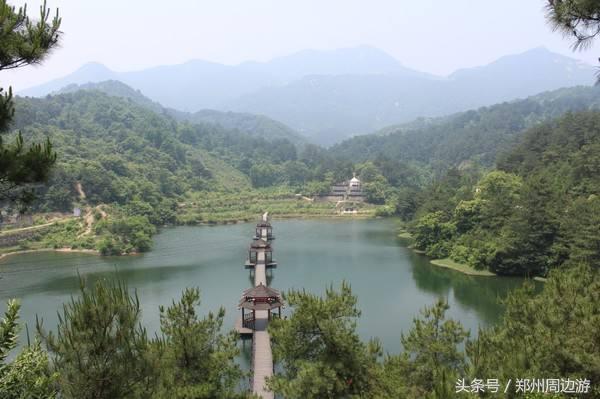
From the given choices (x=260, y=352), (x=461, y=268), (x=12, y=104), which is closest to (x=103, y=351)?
(x=12, y=104)

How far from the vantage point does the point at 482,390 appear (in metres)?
8.10

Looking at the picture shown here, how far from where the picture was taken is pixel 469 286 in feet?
97.1

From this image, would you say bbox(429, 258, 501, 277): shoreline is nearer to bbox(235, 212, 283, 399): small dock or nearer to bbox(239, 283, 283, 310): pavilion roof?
bbox(235, 212, 283, 399): small dock

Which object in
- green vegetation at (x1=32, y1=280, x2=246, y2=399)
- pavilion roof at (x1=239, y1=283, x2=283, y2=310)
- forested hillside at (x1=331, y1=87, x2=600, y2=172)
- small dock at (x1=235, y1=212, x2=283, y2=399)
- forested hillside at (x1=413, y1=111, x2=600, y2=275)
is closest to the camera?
green vegetation at (x1=32, y1=280, x2=246, y2=399)

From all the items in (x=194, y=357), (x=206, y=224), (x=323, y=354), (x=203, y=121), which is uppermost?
(x=203, y=121)

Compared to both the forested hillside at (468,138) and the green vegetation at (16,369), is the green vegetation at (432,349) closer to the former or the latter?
the green vegetation at (16,369)

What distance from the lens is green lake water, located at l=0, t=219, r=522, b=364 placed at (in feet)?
82.3

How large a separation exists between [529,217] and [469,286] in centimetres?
586

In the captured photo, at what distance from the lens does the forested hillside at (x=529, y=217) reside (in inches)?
1114

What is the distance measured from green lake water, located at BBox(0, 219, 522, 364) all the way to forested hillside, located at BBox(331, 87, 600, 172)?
59.3m

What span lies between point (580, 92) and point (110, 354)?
167m

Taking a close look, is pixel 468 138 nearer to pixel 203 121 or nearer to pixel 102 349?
pixel 102 349

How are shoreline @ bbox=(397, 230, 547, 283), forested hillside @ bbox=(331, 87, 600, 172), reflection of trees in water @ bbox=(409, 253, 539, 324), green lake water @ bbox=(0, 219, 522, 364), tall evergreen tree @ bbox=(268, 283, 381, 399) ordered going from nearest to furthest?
1. tall evergreen tree @ bbox=(268, 283, 381, 399)
2. green lake water @ bbox=(0, 219, 522, 364)
3. reflection of trees in water @ bbox=(409, 253, 539, 324)
4. shoreline @ bbox=(397, 230, 547, 283)
5. forested hillside @ bbox=(331, 87, 600, 172)

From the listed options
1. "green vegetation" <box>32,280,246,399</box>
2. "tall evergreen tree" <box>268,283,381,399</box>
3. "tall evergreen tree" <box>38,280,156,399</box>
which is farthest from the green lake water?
"tall evergreen tree" <box>38,280,156,399</box>
